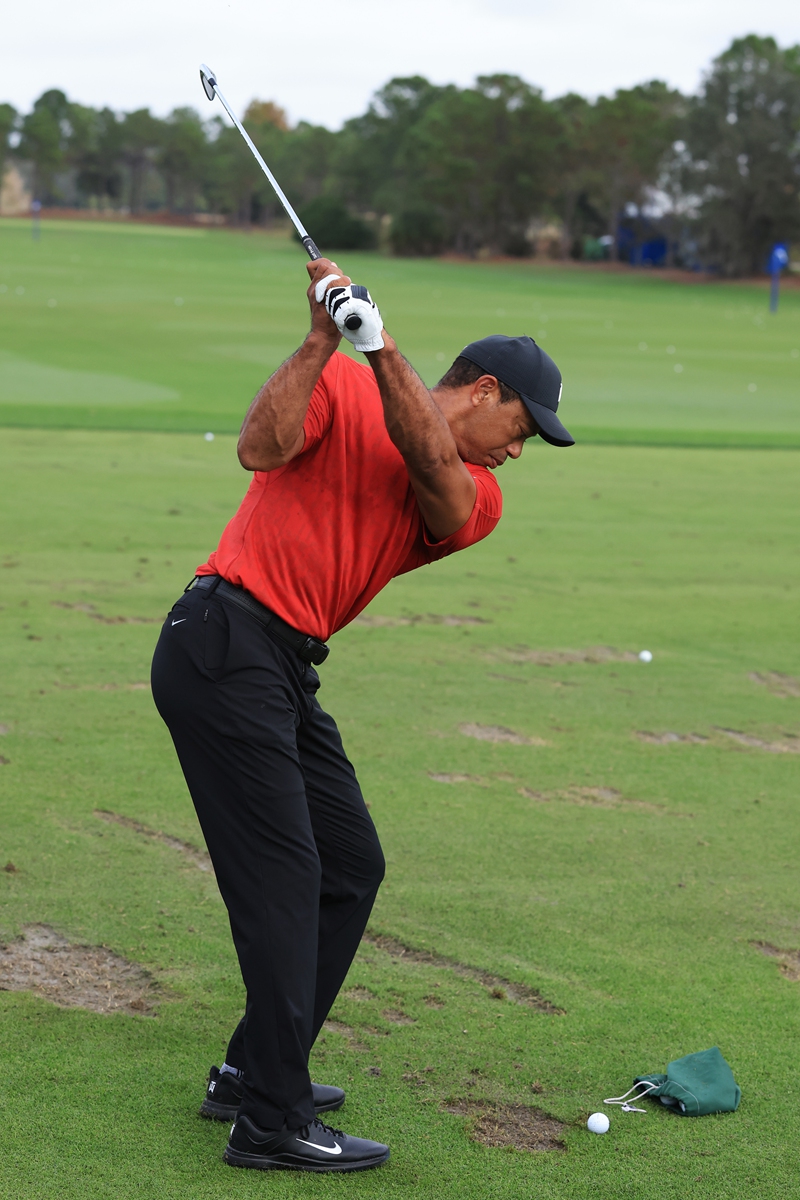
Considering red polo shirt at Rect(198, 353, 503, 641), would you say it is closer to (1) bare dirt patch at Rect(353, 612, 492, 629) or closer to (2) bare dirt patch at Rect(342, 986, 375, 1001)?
(2) bare dirt patch at Rect(342, 986, 375, 1001)

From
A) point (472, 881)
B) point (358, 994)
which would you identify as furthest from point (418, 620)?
point (358, 994)

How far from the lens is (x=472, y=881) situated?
208 inches

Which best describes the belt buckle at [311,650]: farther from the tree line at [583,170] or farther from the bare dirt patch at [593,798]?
the tree line at [583,170]

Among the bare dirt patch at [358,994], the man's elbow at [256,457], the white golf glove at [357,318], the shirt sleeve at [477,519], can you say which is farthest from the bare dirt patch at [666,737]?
the white golf glove at [357,318]

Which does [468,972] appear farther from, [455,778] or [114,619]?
[114,619]

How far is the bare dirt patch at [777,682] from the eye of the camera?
805 centimetres

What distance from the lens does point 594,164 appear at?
293 ft

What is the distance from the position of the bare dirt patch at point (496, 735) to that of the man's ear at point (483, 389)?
11.9ft

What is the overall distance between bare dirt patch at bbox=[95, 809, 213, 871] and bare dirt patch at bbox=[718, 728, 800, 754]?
3.12 meters

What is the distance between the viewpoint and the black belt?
350 centimetres

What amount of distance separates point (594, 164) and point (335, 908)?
300ft

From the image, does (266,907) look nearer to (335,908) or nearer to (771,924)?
(335,908)

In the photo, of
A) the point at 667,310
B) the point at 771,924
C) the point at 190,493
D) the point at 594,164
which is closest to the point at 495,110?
the point at 594,164

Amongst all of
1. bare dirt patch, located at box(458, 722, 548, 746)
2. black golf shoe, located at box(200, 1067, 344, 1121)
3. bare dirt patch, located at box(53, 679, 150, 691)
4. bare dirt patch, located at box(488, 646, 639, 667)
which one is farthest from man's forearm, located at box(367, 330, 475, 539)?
bare dirt patch, located at box(488, 646, 639, 667)
